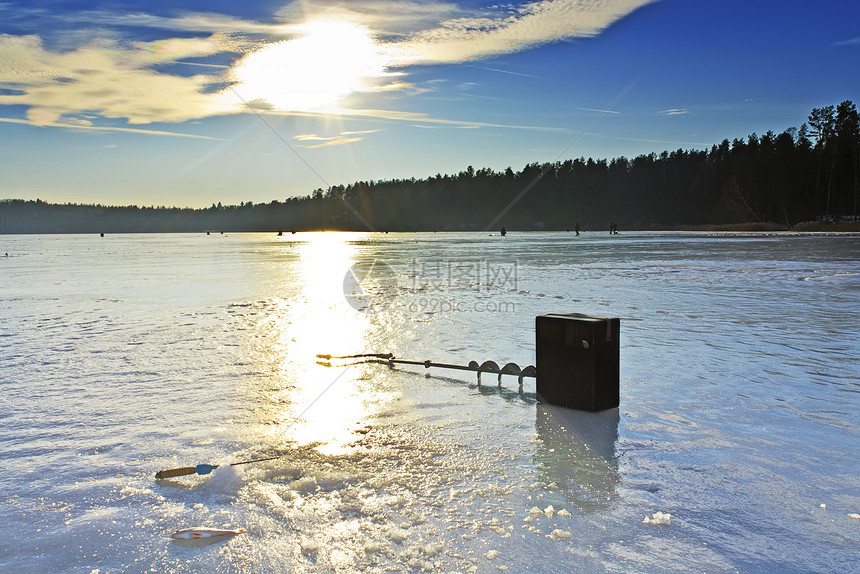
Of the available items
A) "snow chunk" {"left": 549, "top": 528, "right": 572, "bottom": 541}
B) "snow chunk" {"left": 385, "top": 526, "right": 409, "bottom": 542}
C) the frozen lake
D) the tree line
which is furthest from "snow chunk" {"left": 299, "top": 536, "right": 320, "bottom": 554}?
the tree line

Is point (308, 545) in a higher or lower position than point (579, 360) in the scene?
lower

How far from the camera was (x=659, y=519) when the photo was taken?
3.10 meters

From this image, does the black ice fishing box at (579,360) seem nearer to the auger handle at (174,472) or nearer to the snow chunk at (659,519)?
the snow chunk at (659,519)

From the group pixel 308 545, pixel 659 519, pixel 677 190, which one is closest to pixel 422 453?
pixel 308 545

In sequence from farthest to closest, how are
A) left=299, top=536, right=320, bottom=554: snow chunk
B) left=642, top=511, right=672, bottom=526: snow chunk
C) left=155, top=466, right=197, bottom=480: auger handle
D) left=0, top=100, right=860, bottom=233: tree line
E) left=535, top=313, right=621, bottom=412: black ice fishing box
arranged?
left=0, top=100, right=860, bottom=233: tree line < left=535, top=313, right=621, bottom=412: black ice fishing box < left=155, top=466, right=197, bottom=480: auger handle < left=642, top=511, right=672, bottom=526: snow chunk < left=299, top=536, right=320, bottom=554: snow chunk

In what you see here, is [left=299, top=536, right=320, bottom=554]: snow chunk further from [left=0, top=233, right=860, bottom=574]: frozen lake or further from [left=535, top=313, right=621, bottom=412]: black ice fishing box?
[left=535, top=313, right=621, bottom=412]: black ice fishing box

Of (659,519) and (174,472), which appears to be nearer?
(659,519)

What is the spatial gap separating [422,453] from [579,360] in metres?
1.71

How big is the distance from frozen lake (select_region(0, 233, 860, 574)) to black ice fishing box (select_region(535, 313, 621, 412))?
18 cm

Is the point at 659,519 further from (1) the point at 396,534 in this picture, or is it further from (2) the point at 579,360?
(2) the point at 579,360

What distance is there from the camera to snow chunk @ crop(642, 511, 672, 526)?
3.08m

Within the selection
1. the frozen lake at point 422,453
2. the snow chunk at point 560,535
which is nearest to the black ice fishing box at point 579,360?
the frozen lake at point 422,453

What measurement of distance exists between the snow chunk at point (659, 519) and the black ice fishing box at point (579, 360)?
1777 mm

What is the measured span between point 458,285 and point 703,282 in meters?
6.59
